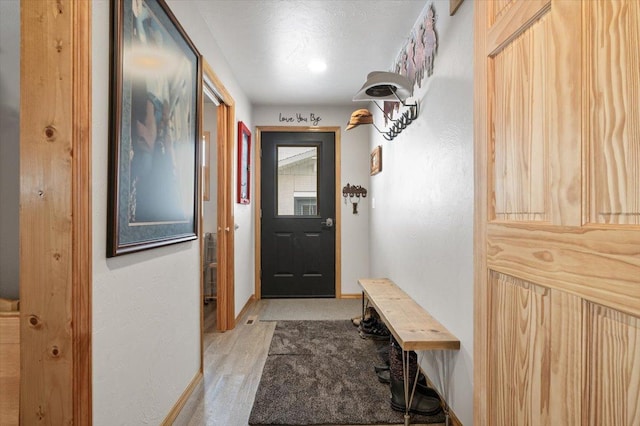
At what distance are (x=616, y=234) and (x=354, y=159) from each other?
359cm

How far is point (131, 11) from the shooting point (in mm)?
1230

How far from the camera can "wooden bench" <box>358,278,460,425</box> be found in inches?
62.2

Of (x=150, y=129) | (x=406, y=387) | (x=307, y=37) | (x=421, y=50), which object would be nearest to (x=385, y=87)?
(x=421, y=50)

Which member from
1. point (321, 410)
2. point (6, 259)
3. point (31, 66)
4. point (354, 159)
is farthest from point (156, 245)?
point (354, 159)

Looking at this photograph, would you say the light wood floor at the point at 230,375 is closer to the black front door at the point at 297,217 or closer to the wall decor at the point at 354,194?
the black front door at the point at 297,217

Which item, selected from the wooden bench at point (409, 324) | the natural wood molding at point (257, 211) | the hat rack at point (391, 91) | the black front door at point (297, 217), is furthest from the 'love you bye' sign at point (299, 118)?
the wooden bench at point (409, 324)

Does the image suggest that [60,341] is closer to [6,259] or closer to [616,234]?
[6,259]

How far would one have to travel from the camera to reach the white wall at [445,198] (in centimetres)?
150

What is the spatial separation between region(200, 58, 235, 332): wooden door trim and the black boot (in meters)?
1.68

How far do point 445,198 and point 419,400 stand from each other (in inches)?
43.4

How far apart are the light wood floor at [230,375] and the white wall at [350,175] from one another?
133 cm

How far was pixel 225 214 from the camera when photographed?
2.93m

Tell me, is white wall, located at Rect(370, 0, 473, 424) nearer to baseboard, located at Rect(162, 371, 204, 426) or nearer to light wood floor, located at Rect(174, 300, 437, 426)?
light wood floor, located at Rect(174, 300, 437, 426)

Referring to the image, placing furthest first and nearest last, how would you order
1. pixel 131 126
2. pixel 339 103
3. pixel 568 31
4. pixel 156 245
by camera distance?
pixel 339 103 → pixel 156 245 → pixel 131 126 → pixel 568 31
